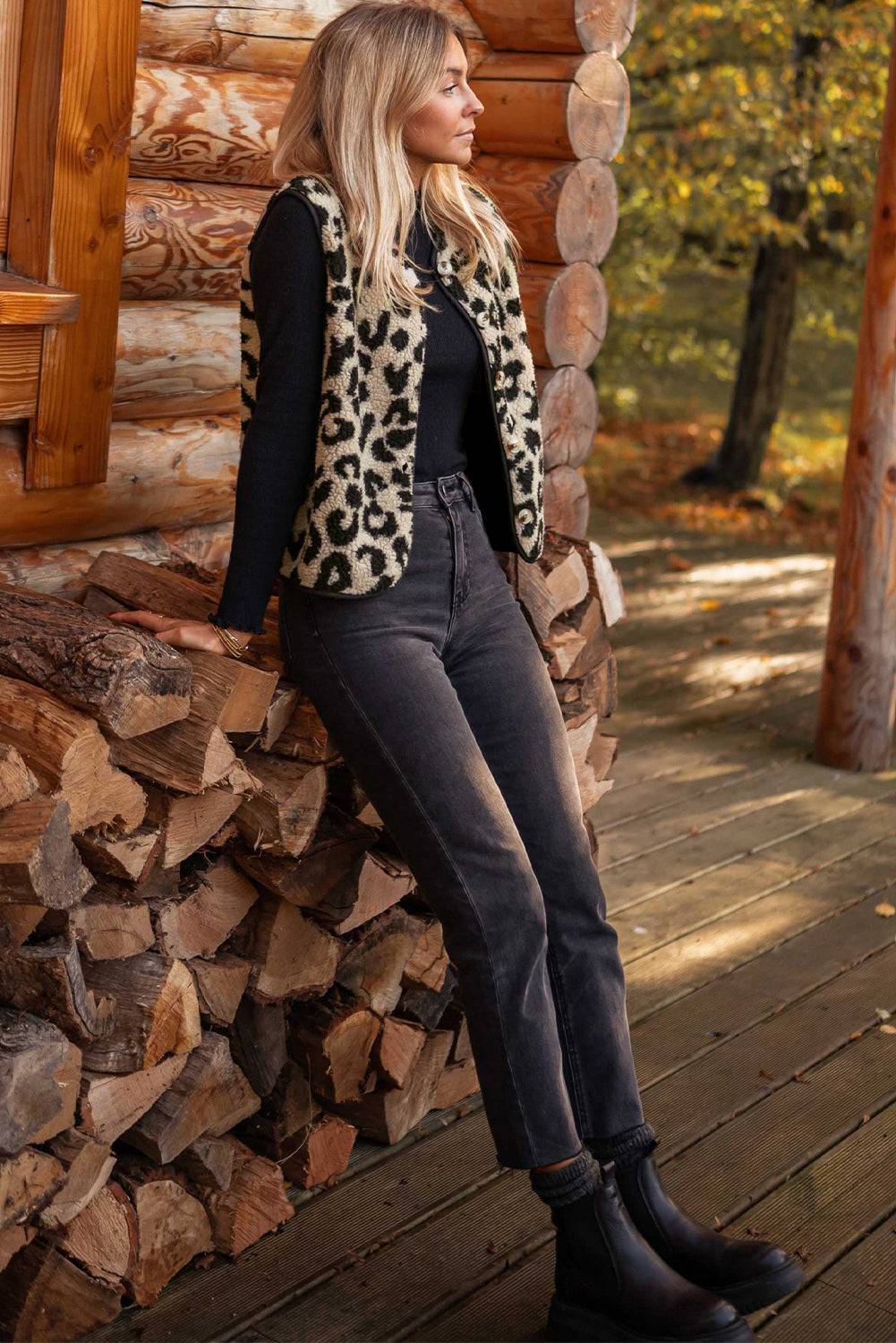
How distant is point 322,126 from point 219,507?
4.29 feet

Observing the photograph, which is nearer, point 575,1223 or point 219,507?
point 575,1223

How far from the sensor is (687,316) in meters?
16.7

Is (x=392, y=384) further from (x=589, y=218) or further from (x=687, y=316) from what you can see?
(x=687, y=316)

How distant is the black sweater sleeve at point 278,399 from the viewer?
2.56 m

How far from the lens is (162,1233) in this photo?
106 inches

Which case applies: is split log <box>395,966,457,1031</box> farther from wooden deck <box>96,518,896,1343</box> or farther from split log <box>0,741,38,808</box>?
split log <box>0,741,38,808</box>

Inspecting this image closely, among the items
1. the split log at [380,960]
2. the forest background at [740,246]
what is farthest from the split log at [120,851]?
the forest background at [740,246]

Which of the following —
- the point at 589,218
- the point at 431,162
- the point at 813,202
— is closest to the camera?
the point at 431,162

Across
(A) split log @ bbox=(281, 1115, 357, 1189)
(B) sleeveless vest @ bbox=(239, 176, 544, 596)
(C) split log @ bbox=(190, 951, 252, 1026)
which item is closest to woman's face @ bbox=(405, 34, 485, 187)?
(B) sleeveless vest @ bbox=(239, 176, 544, 596)

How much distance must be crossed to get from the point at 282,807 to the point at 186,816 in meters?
0.18

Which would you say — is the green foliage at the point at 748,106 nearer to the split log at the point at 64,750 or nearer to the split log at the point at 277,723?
the split log at the point at 277,723

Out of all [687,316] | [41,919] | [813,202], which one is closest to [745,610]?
[813,202]

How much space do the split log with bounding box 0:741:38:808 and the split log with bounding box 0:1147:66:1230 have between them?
57 centimetres

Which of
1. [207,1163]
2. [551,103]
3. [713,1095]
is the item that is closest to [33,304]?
[551,103]
